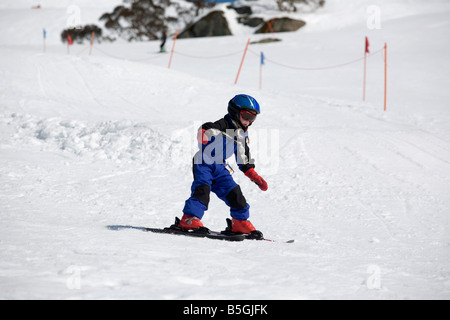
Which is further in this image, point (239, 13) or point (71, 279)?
point (239, 13)

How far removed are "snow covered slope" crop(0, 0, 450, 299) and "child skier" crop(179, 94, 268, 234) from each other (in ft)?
1.55

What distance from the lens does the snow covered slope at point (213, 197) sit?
106 inches

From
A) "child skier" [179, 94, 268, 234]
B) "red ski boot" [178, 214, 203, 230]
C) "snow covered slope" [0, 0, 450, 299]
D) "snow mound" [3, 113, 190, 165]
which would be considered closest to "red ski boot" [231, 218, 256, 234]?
"child skier" [179, 94, 268, 234]

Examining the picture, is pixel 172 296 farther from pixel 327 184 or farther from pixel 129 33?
pixel 129 33

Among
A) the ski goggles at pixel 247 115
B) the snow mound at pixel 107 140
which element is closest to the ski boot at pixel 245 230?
the ski goggles at pixel 247 115

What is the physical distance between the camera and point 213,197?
6.79m

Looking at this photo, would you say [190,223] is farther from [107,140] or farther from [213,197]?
[107,140]

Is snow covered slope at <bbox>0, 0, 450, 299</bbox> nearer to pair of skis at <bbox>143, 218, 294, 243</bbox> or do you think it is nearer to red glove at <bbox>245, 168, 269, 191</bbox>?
pair of skis at <bbox>143, 218, 294, 243</bbox>

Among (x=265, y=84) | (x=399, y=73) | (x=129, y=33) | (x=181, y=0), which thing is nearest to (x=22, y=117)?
(x=265, y=84)

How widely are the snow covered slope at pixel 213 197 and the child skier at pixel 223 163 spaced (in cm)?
47

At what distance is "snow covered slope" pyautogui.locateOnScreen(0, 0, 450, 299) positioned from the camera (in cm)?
268

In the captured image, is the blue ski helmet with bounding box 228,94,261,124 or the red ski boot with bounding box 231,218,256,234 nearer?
the blue ski helmet with bounding box 228,94,261,124

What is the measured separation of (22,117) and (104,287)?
27.1ft

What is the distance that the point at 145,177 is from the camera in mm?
7211
